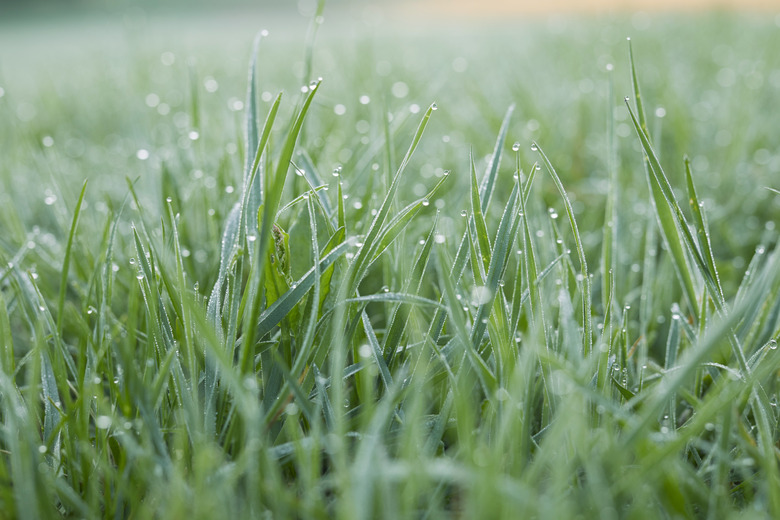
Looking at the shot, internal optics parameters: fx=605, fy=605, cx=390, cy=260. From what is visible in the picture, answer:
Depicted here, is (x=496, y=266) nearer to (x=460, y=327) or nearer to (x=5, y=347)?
(x=460, y=327)

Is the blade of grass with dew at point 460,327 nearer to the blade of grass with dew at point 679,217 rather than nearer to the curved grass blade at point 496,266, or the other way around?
the curved grass blade at point 496,266

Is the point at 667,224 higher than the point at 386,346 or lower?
higher

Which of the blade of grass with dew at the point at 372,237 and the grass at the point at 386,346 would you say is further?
the blade of grass with dew at the point at 372,237

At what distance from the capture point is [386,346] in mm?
532

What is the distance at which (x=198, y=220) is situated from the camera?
829mm

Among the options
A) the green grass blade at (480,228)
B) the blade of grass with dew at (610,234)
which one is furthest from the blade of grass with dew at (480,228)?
the blade of grass with dew at (610,234)

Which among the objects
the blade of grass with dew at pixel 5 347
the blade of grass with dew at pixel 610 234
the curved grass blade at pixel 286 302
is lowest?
the blade of grass with dew at pixel 5 347

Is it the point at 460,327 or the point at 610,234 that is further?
the point at 610,234

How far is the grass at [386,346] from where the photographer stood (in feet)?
1.23

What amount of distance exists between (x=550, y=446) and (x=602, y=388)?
0.14 m

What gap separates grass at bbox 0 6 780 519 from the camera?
0.37m

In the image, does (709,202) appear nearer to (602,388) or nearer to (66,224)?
(602,388)

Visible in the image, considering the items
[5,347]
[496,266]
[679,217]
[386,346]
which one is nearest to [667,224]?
[679,217]

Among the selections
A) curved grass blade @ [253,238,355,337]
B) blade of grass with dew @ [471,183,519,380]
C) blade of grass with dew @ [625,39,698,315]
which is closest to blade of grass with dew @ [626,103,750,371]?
blade of grass with dew @ [625,39,698,315]
